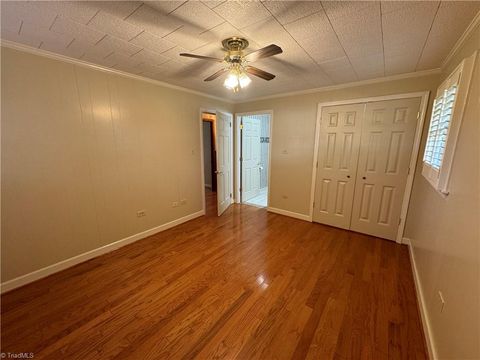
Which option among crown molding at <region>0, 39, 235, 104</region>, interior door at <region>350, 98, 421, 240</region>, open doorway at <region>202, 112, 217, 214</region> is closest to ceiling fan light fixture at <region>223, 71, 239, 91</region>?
crown molding at <region>0, 39, 235, 104</region>

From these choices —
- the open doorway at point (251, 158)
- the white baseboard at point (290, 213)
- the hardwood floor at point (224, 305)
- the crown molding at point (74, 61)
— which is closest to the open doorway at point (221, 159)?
the open doorway at point (251, 158)

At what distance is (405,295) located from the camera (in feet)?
6.09

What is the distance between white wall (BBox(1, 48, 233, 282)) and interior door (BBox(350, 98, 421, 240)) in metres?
2.98

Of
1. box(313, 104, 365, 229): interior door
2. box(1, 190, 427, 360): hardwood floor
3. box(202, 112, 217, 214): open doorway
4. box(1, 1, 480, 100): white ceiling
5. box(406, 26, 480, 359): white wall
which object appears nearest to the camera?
box(406, 26, 480, 359): white wall

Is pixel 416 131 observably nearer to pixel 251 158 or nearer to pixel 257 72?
pixel 257 72

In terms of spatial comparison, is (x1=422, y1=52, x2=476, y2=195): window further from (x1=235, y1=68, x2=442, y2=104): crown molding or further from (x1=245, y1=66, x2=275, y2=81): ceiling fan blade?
(x1=245, y1=66, x2=275, y2=81): ceiling fan blade

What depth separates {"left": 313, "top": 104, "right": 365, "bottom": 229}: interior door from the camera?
3.00 metres

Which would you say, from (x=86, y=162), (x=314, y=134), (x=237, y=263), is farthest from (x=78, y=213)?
(x=314, y=134)

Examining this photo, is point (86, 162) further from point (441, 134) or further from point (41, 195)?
point (441, 134)

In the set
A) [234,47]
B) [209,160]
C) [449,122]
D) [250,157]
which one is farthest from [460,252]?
[209,160]

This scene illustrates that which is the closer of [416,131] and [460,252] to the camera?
[460,252]

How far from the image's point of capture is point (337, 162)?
3189 mm

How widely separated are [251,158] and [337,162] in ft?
7.11

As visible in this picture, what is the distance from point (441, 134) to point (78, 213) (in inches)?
150
